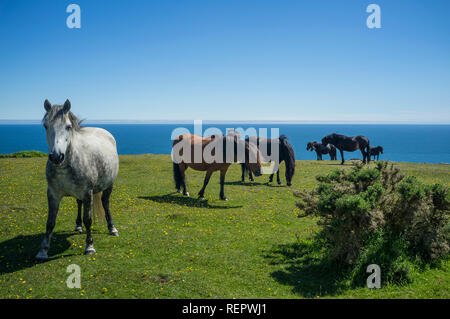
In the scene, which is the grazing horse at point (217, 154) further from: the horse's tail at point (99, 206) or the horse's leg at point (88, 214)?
the horse's leg at point (88, 214)

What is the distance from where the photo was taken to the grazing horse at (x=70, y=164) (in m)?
6.99

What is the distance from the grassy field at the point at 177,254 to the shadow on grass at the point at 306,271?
26 mm

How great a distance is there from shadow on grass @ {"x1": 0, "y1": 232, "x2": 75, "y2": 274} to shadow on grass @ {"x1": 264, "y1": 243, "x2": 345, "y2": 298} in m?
6.33

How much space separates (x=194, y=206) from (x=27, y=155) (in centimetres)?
2724

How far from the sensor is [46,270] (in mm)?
7336

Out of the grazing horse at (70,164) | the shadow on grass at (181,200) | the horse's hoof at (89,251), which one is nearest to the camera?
the grazing horse at (70,164)

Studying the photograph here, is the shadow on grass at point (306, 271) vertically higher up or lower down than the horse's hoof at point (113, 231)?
lower down

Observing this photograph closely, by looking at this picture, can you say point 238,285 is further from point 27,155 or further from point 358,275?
point 27,155

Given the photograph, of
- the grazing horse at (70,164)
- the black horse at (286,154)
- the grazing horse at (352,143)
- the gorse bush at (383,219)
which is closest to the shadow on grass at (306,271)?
the gorse bush at (383,219)

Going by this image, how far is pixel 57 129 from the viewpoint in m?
6.96

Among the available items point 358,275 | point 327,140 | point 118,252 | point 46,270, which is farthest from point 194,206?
point 327,140

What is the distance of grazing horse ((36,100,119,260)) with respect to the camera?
699cm

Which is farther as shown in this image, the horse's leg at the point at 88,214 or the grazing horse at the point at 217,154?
the grazing horse at the point at 217,154

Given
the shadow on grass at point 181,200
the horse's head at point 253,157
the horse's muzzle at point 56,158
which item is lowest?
the shadow on grass at point 181,200
